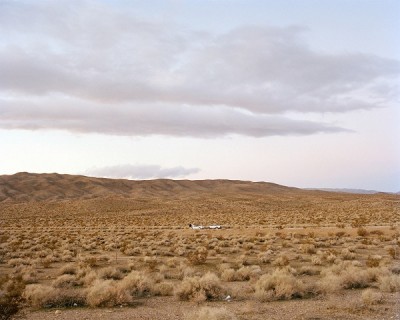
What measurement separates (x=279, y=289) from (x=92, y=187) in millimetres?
148834

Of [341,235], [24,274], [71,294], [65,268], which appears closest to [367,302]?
[71,294]

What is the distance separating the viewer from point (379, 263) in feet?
56.4

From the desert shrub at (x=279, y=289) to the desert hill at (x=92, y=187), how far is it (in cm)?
11336

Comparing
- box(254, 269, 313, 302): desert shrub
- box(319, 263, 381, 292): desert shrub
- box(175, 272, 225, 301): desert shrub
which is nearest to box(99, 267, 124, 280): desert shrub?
box(175, 272, 225, 301): desert shrub

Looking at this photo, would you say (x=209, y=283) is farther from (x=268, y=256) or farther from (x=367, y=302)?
(x=268, y=256)

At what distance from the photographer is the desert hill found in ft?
444

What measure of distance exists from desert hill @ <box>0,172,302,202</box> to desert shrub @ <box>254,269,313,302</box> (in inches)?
4463

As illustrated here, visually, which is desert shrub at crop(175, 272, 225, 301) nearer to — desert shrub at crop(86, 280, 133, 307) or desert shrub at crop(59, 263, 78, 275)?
desert shrub at crop(86, 280, 133, 307)

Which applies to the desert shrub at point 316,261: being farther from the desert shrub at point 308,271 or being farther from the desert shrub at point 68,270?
the desert shrub at point 68,270

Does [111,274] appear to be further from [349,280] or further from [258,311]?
[349,280]

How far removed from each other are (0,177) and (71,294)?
158 m

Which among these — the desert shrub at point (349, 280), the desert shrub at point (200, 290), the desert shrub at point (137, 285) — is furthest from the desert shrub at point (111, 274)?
the desert shrub at point (349, 280)

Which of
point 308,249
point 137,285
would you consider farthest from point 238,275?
point 308,249

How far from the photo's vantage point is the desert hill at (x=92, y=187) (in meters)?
135
